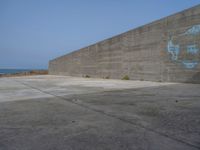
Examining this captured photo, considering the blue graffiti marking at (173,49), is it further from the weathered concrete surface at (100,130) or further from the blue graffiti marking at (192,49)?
the weathered concrete surface at (100,130)

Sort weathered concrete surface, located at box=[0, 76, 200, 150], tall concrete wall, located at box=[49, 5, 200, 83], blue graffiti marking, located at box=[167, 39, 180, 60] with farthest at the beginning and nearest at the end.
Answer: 1. blue graffiti marking, located at box=[167, 39, 180, 60]
2. tall concrete wall, located at box=[49, 5, 200, 83]
3. weathered concrete surface, located at box=[0, 76, 200, 150]

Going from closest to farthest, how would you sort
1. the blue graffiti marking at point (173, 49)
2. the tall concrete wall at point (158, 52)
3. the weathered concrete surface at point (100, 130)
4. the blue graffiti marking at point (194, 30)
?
the weathered concrete surface at point (100, 130) → the blue graffiti marking at point (194, 30) → the tall concrete wall at point (158, 52) → the blue graffiti marking at point (173, 49)

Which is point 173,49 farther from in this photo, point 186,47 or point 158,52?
point 158,52

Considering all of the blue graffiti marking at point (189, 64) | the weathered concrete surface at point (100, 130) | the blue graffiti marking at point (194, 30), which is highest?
the blue graffiti marking at point (194, 30)

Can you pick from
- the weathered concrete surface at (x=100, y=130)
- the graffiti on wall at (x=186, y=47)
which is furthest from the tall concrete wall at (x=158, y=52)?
the weathered concrete surface at (x=100, y=130)

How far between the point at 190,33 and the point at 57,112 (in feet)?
20.9

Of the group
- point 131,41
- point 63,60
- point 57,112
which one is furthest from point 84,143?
point 63,60

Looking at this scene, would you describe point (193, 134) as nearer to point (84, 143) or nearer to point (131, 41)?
point (84, 143)

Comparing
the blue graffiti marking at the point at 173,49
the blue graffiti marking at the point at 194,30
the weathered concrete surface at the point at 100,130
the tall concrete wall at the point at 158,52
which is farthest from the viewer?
the blue graffiti marking at the point at 173,49

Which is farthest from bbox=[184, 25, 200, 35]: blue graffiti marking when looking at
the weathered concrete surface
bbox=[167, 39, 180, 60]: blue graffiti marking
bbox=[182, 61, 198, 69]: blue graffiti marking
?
the weathered concrete surface

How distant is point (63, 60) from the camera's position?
20.7 m

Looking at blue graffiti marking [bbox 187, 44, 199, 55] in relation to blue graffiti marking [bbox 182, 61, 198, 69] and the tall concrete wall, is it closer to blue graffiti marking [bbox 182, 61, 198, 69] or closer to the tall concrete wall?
the tall concrete wall

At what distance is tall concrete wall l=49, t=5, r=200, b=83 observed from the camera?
6578mm

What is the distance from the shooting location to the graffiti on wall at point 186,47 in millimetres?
6438
